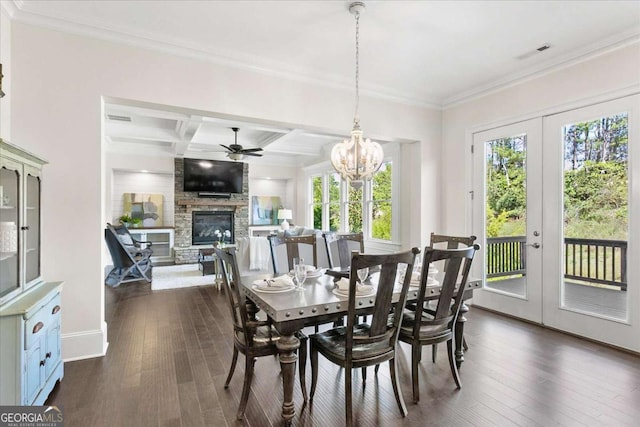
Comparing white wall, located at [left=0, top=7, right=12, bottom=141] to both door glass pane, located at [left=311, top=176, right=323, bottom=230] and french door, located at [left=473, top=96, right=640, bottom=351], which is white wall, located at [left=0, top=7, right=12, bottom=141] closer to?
french door, located at [left=473, top=96, right=640, bottom=351]

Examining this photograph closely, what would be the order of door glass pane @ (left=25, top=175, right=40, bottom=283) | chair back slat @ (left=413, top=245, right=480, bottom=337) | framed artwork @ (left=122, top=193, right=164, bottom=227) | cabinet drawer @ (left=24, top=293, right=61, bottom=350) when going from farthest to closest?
framed artwork @ (left=122, top=193, right=164, bottom=227)
door glass pane @ (left=25, top=175, right=40, bottom=283)
chair back slat @ (left=413, top=245, right=480, bottom=337)
cabinet drawer @ (left=24, top=293, right=61, bottom=350)

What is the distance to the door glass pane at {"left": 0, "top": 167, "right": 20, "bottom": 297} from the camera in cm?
209

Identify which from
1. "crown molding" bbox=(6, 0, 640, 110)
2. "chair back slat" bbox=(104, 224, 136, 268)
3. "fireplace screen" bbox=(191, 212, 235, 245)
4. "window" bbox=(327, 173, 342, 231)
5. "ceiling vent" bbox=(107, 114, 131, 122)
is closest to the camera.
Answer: "crown molding" bbox=(6, 0, 640, 110)

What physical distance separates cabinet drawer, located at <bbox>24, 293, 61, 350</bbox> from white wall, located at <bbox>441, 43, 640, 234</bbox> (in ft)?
15.1

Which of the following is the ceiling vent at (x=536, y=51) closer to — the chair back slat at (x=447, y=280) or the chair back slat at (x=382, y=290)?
the chair back slat at (x=447, y=280)

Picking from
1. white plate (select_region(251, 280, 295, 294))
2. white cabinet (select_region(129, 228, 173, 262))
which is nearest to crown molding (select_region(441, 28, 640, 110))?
white plate (select_region(251, 280, 295, 294))

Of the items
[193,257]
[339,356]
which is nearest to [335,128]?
[339,356]

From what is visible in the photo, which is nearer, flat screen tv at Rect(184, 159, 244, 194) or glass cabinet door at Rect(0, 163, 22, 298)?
glass cabinet door at Rect(0, 163, 22, 298)

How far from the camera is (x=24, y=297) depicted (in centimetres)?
223

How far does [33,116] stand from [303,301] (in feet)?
9.20

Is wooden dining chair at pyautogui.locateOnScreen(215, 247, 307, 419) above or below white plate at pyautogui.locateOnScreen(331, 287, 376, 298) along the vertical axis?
below

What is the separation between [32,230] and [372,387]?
9.34ft

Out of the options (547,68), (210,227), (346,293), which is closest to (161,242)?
(210,227)

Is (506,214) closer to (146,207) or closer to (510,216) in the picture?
(510,216)
